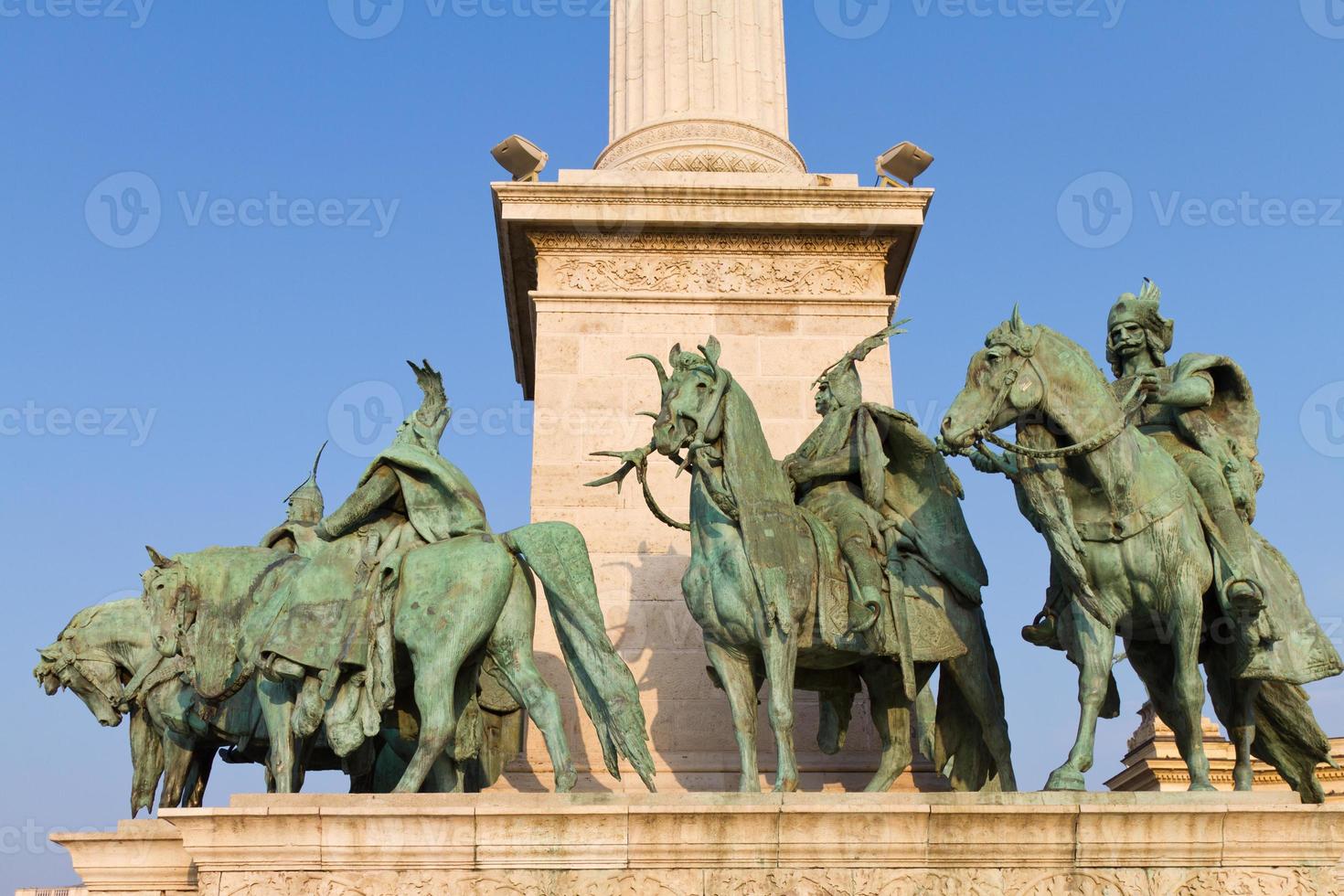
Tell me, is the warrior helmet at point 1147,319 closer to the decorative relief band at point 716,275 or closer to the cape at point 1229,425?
the cape at point 1229,425

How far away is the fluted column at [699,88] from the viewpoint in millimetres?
15289

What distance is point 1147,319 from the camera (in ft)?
38.5

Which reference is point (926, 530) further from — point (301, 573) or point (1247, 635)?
point (301, 573)

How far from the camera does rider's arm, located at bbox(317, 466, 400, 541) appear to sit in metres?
11.6

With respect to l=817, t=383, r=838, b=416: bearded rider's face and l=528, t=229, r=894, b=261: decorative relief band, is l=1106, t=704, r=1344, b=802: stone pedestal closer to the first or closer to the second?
l=528, t=229, r=894, b=261: decorative relief band

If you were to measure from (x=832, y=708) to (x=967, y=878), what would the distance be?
86.4 inches

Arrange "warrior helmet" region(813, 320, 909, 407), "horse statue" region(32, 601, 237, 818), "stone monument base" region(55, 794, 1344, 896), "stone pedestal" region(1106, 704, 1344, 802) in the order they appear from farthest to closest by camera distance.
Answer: "stone pedestal" region(1106, 704, 1344, 802), "horse statue" region(32, 601, 237, 818), "warrior helmet" region(813, 320, 909, 407), "stone monument base" region(55, 794, 1344, 896)

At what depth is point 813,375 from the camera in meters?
14.1

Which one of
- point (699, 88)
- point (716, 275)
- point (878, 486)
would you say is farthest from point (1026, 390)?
point (699, 88)

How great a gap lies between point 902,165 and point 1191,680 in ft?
19.9

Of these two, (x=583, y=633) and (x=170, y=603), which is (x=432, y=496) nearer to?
(x=583, y=633)

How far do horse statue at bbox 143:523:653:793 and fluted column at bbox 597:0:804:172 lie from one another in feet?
17.4

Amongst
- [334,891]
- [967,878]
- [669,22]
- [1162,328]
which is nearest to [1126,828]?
[967,878]

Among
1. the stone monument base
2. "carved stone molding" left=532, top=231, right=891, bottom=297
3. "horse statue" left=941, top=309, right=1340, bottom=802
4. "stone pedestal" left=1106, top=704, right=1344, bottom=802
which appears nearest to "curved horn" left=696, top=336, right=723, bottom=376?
"horse statue" left=941, top=309, right=1340, bottom=802
